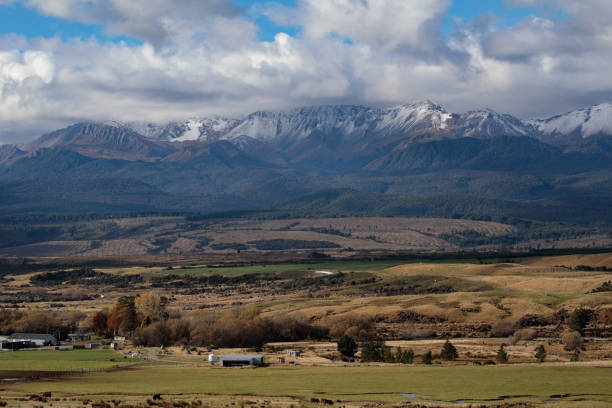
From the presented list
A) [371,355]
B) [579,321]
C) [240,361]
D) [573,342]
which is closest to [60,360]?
[240,361]

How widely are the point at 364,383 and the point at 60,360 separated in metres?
41.0

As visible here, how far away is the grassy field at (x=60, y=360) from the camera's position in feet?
294

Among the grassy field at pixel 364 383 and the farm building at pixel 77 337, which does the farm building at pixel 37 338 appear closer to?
the farm building at pixel 77 337

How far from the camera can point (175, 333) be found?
121 m

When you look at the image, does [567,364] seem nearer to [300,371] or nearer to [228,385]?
[300,371]

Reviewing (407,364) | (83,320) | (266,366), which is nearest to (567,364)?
(407,364)

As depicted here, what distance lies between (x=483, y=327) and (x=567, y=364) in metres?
46.9

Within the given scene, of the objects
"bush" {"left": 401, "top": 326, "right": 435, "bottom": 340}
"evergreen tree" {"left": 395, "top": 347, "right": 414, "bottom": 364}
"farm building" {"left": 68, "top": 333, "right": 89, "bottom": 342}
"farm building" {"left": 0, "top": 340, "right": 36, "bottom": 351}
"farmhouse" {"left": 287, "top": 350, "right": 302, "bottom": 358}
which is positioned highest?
"evergreen tree" {"left": 395, "top": 347, "right": 414, "bottom": 364}

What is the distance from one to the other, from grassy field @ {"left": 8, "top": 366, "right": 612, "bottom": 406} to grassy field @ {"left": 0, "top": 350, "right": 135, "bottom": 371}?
7737 millimetres

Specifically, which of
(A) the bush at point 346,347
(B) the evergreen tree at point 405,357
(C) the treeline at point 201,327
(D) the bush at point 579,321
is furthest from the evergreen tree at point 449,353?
(D) the bush at point 579,321

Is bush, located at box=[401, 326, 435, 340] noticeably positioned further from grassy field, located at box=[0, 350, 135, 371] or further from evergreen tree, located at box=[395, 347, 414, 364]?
grassy field, located at box=[0, 350, 135, 371]

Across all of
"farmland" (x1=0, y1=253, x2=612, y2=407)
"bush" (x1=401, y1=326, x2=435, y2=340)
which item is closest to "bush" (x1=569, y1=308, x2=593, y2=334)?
"farmland" (x1=0, y1=253, x2=612, y2=407)

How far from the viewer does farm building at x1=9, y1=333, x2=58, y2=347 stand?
120m

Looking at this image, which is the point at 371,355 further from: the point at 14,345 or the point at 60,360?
the point at 14,345
